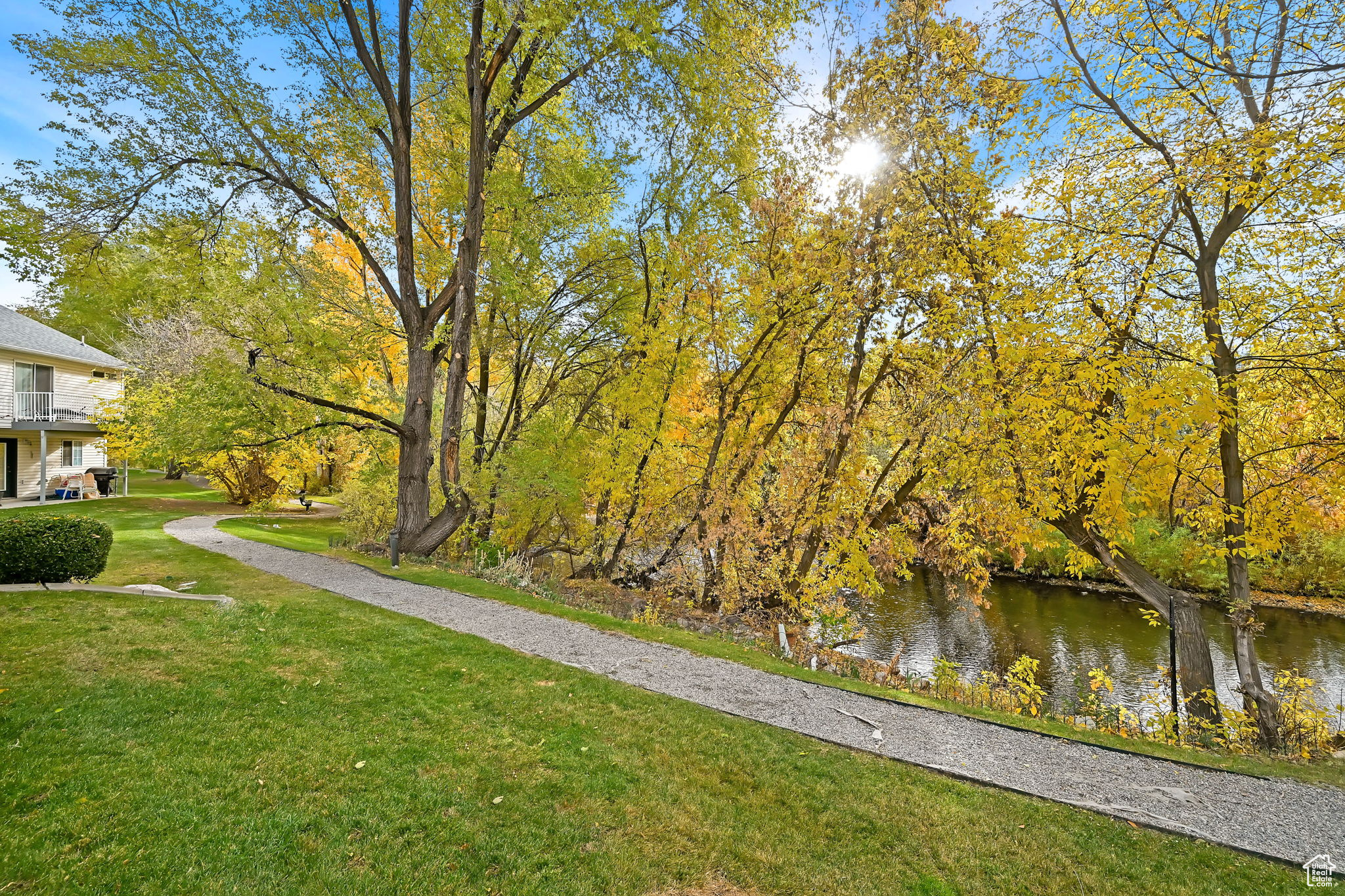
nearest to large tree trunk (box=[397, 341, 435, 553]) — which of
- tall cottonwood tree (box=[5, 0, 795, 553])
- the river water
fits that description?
tall cottonwood tree (box=[5, 0, 795, 553])

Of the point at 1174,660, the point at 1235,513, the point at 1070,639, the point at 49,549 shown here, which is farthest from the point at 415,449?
the point at 1070,639

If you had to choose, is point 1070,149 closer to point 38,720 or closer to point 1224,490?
point 1224,490

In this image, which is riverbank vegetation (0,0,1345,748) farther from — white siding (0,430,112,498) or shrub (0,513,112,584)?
white siding (0,430,112,498)

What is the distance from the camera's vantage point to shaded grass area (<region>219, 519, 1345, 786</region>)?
16.0 feet

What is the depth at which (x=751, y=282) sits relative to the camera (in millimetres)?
10930

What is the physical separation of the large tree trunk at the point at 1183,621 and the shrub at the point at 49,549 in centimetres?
1275

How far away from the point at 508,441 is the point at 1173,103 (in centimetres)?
1276

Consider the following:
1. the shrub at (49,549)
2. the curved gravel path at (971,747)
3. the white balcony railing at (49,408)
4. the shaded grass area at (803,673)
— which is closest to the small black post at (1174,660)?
the shaded grass area at (803,673)

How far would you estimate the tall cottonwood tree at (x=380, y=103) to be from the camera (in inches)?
367

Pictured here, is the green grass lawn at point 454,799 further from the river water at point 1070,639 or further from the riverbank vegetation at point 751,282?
the river water at point 1070,639

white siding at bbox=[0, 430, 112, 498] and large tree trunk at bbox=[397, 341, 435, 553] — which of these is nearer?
large tree trunk at bbox=[397, 341, 435, 553]

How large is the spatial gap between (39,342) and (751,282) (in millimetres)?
24549

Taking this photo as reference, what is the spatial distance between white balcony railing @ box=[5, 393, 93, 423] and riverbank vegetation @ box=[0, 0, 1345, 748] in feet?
37.9

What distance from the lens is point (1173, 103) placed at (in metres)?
7.37
